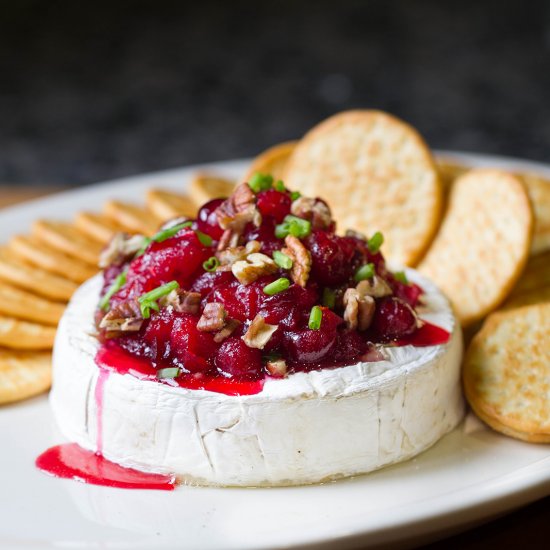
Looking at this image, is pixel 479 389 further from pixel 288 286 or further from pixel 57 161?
pixel 57 161

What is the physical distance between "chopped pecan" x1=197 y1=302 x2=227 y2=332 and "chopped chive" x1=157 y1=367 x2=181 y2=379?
0.15 meters

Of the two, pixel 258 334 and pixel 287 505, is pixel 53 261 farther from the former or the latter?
pixel 287 505

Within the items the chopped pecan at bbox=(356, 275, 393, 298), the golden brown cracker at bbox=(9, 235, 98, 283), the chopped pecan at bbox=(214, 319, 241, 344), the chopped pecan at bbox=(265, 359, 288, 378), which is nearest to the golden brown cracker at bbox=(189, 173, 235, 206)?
the golden brown cracker at bbox=(9, 235, 98, 283)

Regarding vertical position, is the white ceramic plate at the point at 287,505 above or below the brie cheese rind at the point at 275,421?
below

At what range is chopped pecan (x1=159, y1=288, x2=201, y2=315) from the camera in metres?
2.97

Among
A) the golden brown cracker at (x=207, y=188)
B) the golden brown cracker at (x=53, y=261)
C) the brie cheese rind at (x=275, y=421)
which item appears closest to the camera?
the brie cheese rind at (x=275, y=421)

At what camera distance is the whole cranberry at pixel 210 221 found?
3240 mm

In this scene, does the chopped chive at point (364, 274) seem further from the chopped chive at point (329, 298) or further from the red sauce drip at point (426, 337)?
the red sauce drip at point (426, 337)

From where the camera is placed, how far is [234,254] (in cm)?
305

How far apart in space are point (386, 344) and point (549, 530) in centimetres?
76

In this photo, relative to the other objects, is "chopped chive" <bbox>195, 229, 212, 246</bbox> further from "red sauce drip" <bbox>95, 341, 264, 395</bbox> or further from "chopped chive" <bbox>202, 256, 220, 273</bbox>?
"red sauce drip" <bbox>95, 341, 264, 395</bbox>

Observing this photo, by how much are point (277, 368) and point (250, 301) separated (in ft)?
0.79

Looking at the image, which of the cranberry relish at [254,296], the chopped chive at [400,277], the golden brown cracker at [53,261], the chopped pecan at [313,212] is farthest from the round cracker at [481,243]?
the golden brown cracker at [53,261]

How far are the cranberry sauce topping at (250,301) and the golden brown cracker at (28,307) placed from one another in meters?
0.54
